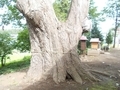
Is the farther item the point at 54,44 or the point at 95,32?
the point at 95,32

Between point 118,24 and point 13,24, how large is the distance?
1318 cm

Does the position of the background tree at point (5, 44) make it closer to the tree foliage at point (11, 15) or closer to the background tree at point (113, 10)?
the tree foliage at point (11, 15)

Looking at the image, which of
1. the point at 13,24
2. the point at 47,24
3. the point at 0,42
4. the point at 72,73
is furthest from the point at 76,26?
the point at 13,24

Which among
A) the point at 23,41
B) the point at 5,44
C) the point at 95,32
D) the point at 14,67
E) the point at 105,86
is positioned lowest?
the point at 14,67

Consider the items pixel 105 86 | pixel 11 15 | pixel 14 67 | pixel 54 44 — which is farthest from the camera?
pixel 11 15

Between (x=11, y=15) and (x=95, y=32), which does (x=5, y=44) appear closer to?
(x=11, y=15)

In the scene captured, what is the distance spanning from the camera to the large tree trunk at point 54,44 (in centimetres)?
541

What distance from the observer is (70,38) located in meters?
5.72

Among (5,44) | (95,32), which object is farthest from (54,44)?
(95,32)

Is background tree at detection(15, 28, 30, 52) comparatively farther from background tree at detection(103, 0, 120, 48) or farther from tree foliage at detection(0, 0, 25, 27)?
background tree at detection(103, 0, 120, 48)

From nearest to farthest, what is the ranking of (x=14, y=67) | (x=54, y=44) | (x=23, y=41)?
(x=54, y=44)
(x=14, y=67)
(x=23, y=41)

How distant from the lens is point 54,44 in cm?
555

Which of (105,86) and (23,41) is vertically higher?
(23,41)

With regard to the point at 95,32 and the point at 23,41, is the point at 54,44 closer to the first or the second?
the point at 23,41
